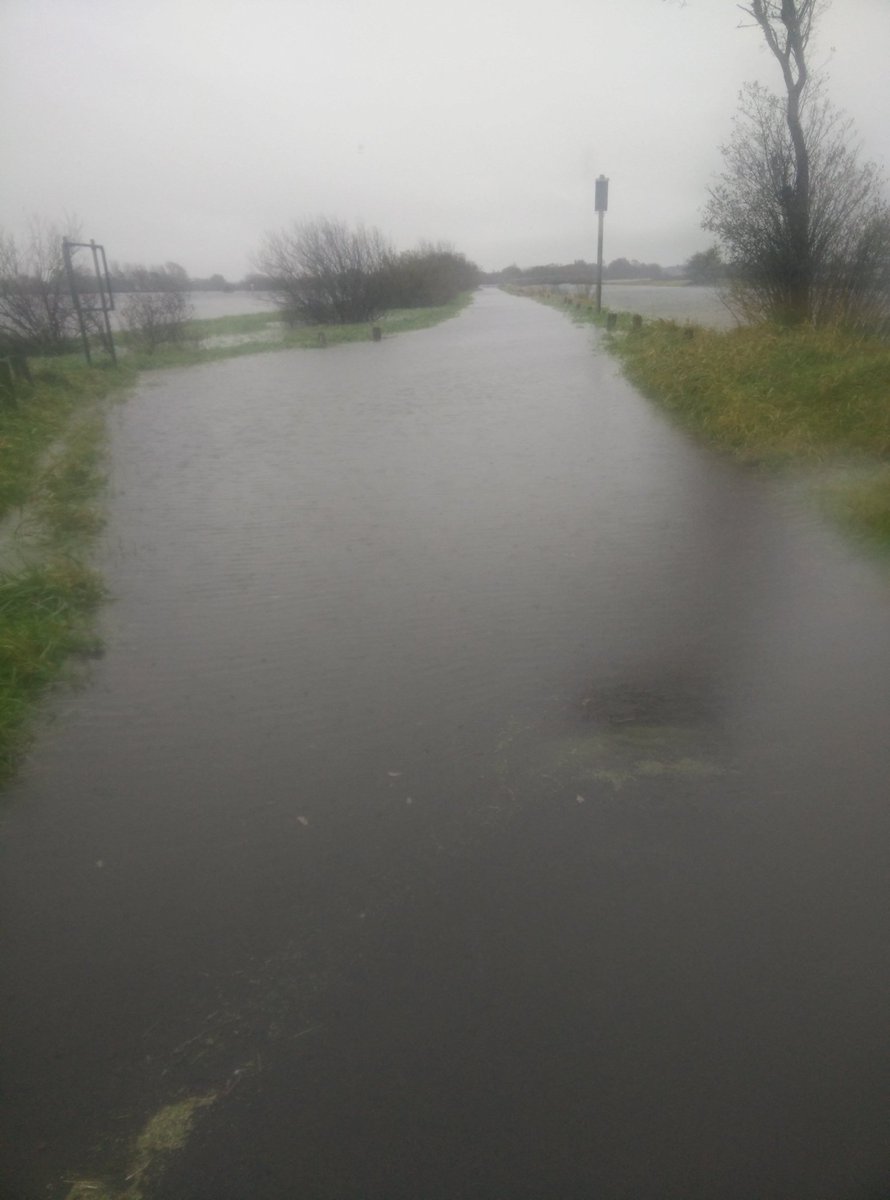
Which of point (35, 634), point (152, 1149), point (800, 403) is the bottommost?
point (152, 1149)

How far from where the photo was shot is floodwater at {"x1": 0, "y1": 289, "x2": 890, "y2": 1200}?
2.24m

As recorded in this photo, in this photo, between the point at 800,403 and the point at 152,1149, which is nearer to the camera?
the point at 152,1149

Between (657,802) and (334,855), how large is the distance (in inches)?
57.0

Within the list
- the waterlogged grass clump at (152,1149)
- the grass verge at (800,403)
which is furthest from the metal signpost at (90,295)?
the waterlogged grass clump at (152,1149)

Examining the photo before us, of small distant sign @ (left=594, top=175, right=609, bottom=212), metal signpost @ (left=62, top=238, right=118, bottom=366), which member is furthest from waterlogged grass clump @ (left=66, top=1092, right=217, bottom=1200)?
small distant sign @ (left=594, top=175, right=609, bottom=212)

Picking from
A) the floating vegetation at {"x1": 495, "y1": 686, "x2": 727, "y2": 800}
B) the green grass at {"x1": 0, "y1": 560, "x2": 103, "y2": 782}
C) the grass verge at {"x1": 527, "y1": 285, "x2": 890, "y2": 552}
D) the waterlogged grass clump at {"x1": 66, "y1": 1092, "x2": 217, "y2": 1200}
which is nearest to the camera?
the waterlogged grass clump at {"x1": 66, "y1": 1092, "x2": 217, "y2": 1200}

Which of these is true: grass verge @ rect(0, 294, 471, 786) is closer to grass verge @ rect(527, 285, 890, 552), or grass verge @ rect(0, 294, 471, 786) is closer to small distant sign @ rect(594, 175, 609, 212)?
grass verge @ rect(527, 285, 890, 552)

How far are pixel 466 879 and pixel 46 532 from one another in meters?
6.08

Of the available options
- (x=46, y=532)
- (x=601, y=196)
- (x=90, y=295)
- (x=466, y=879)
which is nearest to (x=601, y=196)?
(x=601, y=196)

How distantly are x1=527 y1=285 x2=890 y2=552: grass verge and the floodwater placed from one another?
1653 mm

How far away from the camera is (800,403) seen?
967 centimetres

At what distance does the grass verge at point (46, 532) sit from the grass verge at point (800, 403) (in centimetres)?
611

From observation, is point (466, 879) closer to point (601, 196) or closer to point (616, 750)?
point (616, 750)

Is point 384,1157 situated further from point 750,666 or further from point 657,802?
point 750,666
